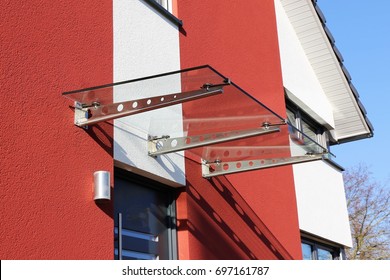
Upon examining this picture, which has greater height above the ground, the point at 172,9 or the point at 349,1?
the point at 349,1

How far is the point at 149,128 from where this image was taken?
6.26m

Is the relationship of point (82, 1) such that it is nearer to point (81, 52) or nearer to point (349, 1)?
point (81, 52)

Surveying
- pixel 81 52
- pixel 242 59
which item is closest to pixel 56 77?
pixel 81 52

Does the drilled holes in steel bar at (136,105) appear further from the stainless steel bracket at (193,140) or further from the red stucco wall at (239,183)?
the red stucco wall at (239,183)

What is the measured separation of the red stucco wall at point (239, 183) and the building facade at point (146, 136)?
2cm

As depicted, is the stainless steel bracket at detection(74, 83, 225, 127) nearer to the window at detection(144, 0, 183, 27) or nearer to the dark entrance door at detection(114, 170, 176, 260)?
the dark entrance door at detection(114, 170, 176, 260)

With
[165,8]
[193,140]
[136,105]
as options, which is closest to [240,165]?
[193,140]

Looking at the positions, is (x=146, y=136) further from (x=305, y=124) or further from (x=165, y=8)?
(x=305, y=124)

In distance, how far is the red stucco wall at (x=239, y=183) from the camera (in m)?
6.86

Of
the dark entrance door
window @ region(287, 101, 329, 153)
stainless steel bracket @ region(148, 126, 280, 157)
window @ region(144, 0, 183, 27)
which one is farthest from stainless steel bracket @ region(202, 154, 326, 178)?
window @ region(287, 101, 329, 153)

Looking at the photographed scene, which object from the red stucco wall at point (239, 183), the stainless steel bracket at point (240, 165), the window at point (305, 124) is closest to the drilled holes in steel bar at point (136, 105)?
the red stucco wall at point (239, 183)

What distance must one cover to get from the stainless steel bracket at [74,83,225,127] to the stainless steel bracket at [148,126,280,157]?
936mm

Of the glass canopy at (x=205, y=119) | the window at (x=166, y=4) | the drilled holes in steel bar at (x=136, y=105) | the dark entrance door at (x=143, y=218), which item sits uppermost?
the window at (x=166, y=4)
